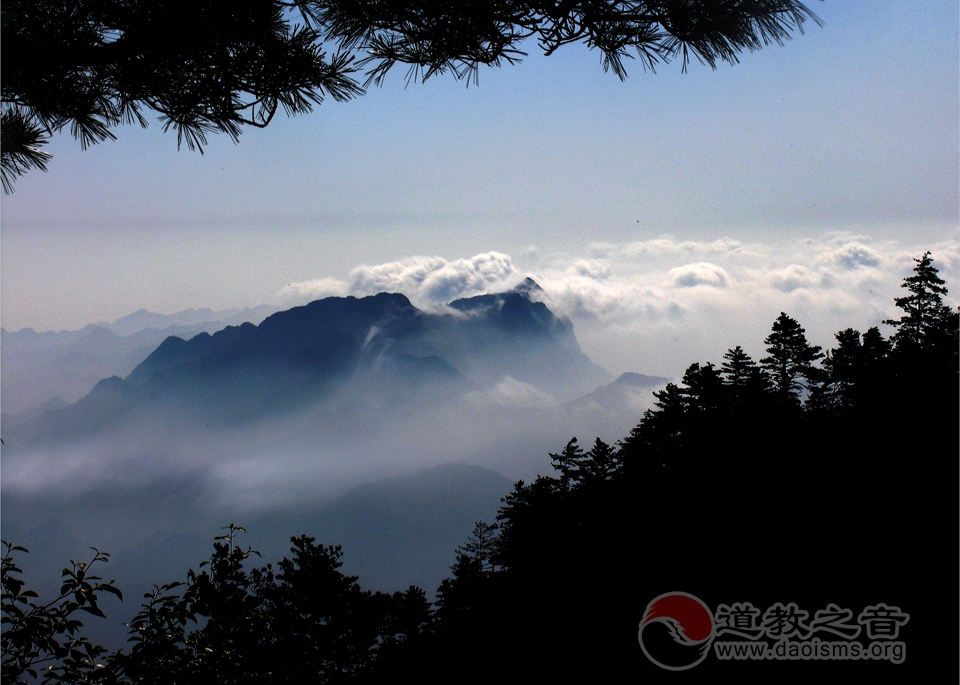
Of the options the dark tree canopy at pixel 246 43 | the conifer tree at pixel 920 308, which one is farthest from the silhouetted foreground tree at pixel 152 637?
the conifer tree at pixel 920 308

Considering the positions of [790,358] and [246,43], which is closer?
[246,43]

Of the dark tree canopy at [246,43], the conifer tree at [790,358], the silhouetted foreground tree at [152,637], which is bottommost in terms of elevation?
the silhouetted foreground tree at [152,637]

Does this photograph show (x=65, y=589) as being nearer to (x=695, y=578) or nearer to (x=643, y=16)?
(x=643, y=16)

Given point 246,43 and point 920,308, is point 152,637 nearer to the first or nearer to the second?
point 246,43

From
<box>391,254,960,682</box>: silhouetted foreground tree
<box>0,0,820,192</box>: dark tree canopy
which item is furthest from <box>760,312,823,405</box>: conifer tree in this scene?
<box>0,0,820,192</box>: dark tree canopy

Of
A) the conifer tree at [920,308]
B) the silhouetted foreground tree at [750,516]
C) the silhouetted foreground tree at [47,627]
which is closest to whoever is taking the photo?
the silhouetted foreground tree at [47,627]

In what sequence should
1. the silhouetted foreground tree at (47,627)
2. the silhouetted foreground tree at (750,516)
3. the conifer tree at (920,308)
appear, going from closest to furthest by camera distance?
the silhouetted foreground tree at (47,627) < the silhouetted foreground tree at (750,516) < the conifer tree at (920,308)

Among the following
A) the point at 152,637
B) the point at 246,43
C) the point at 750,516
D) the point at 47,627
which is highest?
the point at 246,43

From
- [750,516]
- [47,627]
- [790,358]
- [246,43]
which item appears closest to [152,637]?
[47,627]

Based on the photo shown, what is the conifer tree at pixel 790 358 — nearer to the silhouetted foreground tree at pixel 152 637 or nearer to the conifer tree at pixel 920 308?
the conifer tree at pixel 920 308

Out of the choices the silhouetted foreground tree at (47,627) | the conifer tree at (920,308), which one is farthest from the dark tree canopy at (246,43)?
the conifer tree at (920,308)

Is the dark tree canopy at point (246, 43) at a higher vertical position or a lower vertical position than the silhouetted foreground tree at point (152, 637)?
higher

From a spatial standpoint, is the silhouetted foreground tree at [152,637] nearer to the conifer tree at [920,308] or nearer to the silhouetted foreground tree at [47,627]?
the silhouetted foreground tree at [47,627]

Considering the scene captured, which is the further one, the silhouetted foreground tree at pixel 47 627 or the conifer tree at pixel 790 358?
the conifer tree at pixel 790 358
